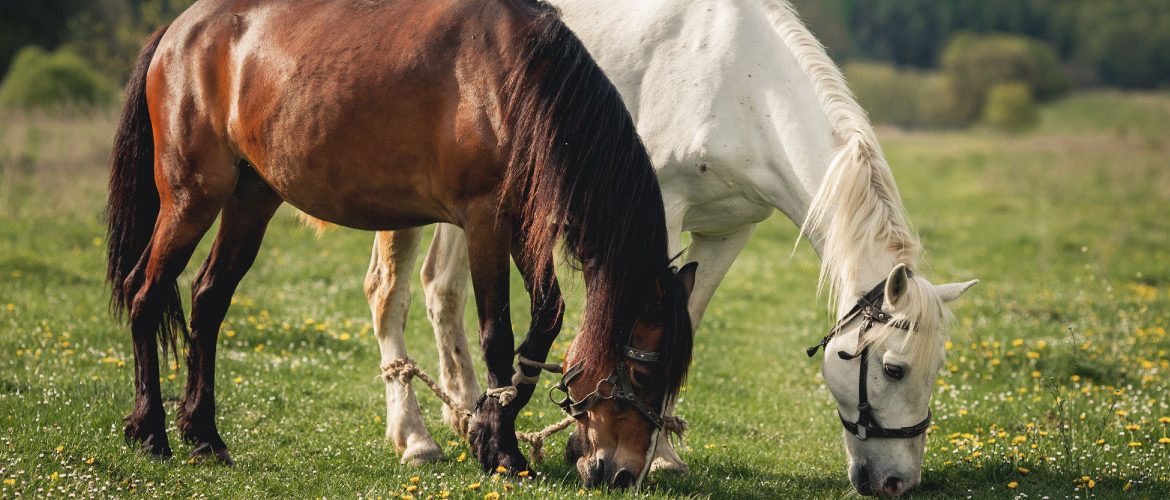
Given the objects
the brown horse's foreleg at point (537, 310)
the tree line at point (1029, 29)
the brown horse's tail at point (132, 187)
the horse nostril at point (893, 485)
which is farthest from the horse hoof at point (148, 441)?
the tree line at point (1029, 29)

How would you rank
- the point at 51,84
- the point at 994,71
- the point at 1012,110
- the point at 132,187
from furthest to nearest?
1. the point at 994,71
2. the point at 1012,110
3. the point at 51,84
4. the point at 132,187

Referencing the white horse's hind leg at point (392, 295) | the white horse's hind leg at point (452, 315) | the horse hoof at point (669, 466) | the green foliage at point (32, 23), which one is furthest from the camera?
the green foliage at point (32, 23)

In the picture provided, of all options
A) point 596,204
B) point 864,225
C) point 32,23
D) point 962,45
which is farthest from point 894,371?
point 962,45

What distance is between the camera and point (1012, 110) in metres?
63.9

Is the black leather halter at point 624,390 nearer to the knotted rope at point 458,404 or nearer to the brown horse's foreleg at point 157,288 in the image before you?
the knotted rope at point 458,404

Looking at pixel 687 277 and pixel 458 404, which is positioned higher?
pixel 687 277

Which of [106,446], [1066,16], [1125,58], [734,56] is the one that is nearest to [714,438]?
[734,56]

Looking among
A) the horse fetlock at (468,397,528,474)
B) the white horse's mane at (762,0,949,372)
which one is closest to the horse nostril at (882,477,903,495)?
the white horse's mane at (762,0,949,372)

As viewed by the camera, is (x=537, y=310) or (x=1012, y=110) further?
(x=1012, y=110)

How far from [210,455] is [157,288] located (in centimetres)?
80

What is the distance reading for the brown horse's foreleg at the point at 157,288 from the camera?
4.66 m

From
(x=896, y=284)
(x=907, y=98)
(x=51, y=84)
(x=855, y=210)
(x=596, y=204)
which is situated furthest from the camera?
(x=907, y=98)

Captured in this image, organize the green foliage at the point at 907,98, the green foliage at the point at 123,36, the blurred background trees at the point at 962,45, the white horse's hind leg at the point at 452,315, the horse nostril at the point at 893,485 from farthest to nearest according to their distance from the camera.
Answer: the green foliage at the point at 907,98 < the blurred background trees at the point at 962,45 < the green foliage at the point at 123,36 < the white horse's hind leg at the point at 452,315 < the horse nostril at the point at 893,485

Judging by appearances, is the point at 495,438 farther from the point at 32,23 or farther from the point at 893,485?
the point at 32,23
